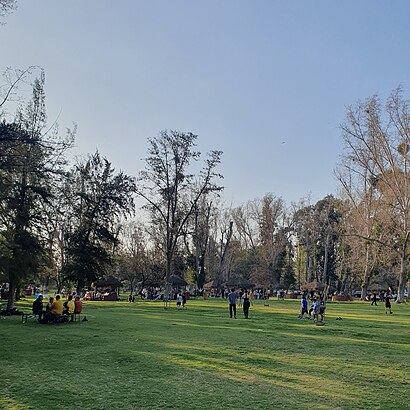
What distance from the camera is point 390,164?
43938 millimetres

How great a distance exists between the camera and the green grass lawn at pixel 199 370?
7.38 m

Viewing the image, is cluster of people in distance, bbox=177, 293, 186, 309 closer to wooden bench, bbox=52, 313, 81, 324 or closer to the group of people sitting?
the group of people sitting

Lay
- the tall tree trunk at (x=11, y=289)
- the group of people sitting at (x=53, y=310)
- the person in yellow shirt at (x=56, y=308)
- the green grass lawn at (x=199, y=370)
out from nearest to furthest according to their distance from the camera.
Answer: the green grass lawn at (x=199, y=370)
the group of people sitting at (x=53, y=310)
the person in yellow shirt at (x=56, y=308)
the tall tree trunk at (x=11, y=289)

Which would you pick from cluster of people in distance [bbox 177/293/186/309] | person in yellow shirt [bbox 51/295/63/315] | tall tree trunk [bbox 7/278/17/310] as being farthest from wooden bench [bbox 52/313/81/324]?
cluster of people in distance [bbox 177/293/186/309]

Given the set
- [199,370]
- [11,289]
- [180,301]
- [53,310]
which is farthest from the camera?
[180,301]

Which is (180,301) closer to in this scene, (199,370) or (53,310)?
(53,310)

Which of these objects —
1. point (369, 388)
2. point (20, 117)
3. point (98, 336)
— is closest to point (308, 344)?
point (369, 388)

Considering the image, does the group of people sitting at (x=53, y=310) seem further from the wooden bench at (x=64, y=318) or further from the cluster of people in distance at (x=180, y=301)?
the cluster of people in distance at (x=180, y=301)

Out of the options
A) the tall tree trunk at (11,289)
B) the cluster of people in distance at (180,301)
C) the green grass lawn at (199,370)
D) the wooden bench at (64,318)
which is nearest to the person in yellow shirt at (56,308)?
the wooden bench at (64,318)

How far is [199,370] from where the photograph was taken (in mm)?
9656

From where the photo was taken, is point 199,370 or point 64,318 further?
point 64,318

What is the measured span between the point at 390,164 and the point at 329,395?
40.0 meters

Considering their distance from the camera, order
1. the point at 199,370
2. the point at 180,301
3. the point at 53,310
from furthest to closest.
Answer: the point at 180,301 < the point at 53,310 < the point at 199,370

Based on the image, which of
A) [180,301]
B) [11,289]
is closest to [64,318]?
[11,289]
